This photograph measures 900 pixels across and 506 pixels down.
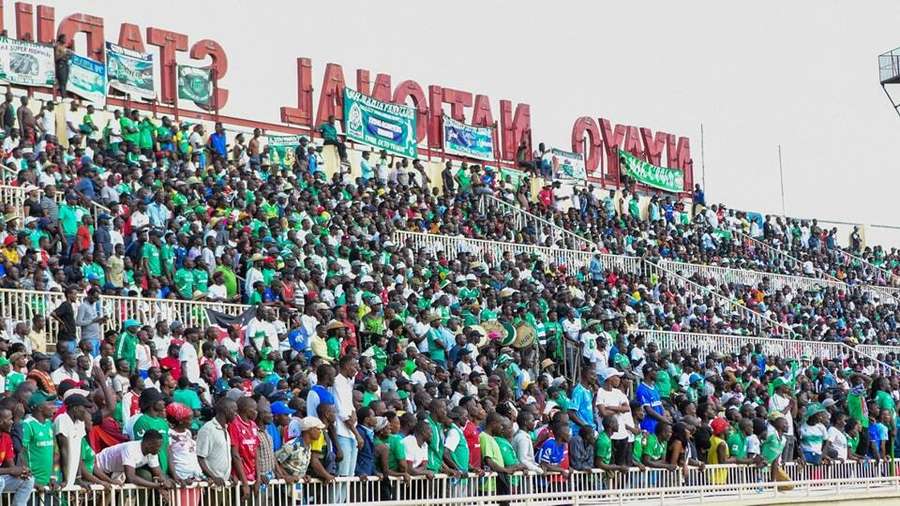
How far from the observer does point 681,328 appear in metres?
31.0

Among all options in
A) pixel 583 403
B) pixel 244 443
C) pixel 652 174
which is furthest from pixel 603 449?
pixel 652 174

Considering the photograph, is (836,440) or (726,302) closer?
(836,440)

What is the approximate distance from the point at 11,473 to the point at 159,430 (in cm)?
146

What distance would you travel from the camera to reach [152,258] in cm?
2319

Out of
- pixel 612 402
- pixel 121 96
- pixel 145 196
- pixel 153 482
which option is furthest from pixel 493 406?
pixel 121 96

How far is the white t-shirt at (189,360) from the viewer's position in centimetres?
1995

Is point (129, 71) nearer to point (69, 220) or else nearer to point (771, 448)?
point (69, 220)

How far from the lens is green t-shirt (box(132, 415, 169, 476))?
1463 centimetres

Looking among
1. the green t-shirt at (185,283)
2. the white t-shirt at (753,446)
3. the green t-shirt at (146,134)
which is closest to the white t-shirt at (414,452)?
the white t-shirt at (753,446)

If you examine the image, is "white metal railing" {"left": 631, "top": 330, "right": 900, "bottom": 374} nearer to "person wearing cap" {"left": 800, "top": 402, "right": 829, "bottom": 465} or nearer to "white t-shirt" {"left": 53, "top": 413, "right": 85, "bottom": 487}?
"person wearing cap" {"left": 800, "top": 402, "right": 829, "bottom": 465}

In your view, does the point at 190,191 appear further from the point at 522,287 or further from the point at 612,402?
the point at 612,402

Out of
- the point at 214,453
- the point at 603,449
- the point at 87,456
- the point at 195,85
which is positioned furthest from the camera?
the point at 195,85

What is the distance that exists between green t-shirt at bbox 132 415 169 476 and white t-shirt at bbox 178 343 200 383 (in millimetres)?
4994

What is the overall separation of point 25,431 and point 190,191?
506 inches
